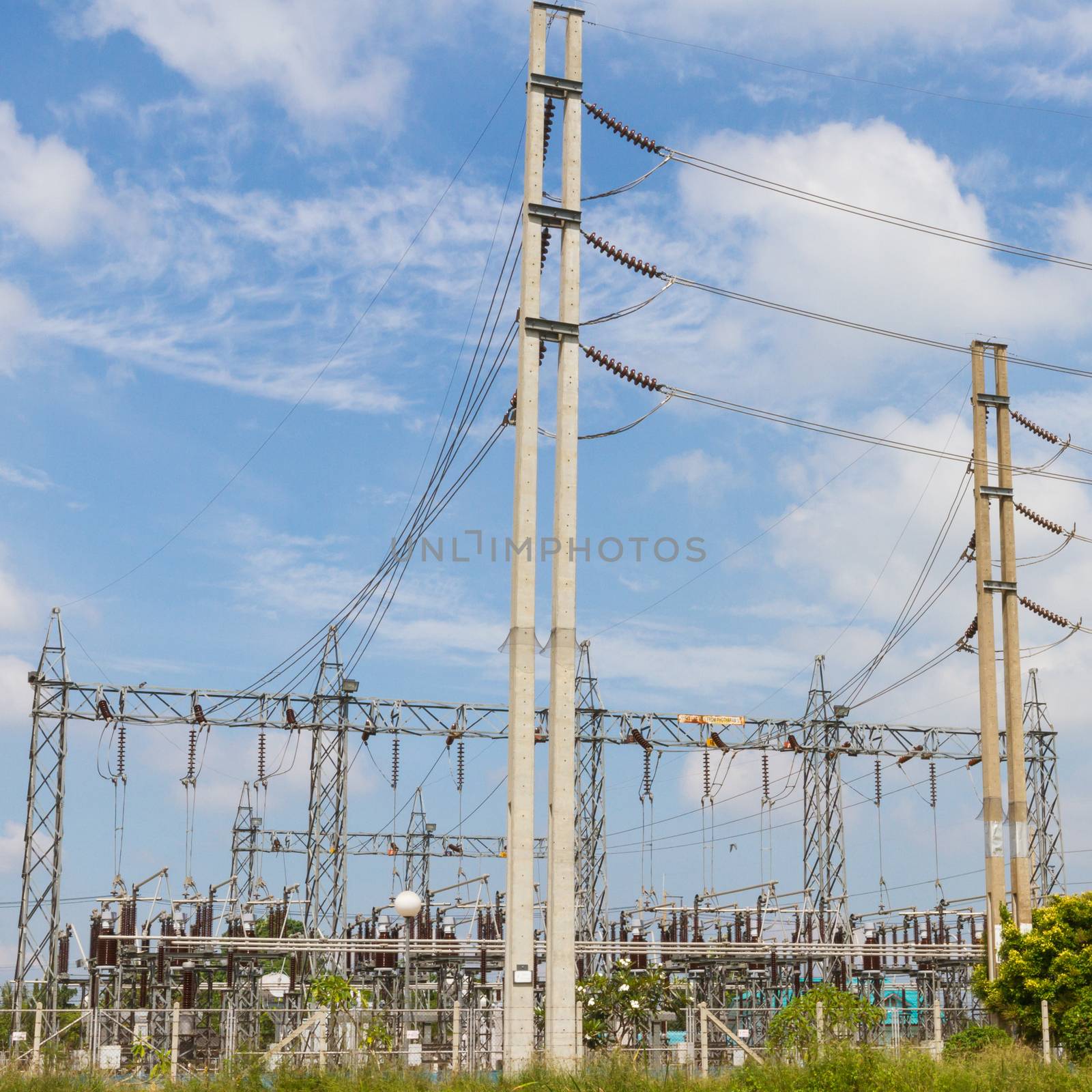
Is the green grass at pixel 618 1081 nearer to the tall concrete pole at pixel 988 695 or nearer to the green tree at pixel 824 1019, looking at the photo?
the green tree at pixel 824 1019

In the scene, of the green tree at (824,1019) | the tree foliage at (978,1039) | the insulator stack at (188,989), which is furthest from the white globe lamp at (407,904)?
the insulator stack at (188,989)

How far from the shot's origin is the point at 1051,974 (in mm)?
25828

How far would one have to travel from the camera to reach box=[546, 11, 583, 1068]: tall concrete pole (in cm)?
1733

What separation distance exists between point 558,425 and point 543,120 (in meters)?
4.45

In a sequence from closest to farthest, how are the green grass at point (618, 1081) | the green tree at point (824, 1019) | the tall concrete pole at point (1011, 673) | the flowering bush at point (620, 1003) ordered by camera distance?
the green grass at point (618, 1081) → the green tree at point (824, 1019) → the tall concrete pole at point (1011, 673) → the flowering bush at point (620, 1003)

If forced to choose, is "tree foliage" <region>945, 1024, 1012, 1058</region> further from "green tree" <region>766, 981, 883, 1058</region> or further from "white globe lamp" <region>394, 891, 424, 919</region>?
"white globe lamp" <region>394, 891, 424, 919</region>

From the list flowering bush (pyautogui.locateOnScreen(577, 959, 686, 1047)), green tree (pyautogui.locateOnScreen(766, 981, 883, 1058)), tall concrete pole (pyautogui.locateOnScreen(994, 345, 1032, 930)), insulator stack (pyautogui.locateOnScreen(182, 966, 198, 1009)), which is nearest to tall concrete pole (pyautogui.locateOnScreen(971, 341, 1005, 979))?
tall concrete pole (pyautogui.locateOnScreen(994, 345, 1032, 930))

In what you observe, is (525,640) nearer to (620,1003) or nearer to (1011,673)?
(1011,673)

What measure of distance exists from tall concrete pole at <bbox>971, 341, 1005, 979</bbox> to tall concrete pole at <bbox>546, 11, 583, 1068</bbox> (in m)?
11.9

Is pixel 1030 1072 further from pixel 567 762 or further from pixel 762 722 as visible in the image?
pixel 762 722

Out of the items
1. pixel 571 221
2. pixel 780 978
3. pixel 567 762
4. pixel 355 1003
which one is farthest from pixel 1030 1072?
pixel 780 978

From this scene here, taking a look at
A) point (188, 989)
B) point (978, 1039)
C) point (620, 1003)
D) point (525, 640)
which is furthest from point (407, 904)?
point (188, 989)

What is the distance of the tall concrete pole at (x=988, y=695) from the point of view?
27141 millimetres

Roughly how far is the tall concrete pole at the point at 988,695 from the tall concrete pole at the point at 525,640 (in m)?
12.4
